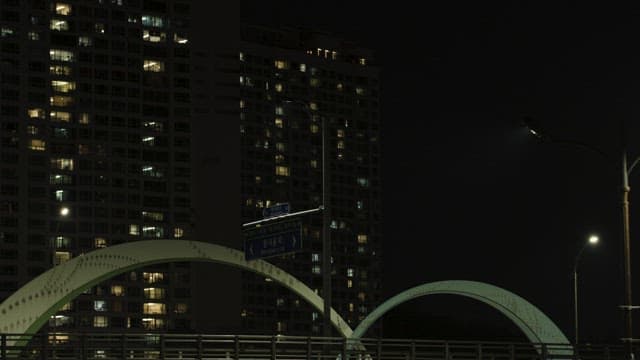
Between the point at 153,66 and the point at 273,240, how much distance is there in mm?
154846

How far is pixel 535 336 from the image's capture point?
5022 centimetres

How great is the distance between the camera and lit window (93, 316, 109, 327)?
583 ft

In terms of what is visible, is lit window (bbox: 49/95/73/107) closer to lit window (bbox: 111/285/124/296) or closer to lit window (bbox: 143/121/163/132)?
lit window (bbox: 143/121/163/132)

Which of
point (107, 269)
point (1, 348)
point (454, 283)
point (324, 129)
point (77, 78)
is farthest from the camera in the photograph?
point (77, 78)

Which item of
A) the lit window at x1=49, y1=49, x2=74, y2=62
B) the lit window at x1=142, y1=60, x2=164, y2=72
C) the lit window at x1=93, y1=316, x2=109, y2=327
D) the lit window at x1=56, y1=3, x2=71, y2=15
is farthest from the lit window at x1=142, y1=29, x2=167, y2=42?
the lit window at x1=93, y1=316, x2=109, y2=327

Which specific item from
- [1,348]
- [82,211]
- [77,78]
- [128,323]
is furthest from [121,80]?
[1,348]

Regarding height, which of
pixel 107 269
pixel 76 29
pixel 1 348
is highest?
pixel 76 29

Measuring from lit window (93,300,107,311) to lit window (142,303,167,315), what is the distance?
628 centimetres

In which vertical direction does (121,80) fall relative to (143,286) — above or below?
above

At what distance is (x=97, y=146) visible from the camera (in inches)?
7338

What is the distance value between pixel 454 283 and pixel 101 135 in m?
141

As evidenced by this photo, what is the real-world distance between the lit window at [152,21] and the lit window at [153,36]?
1107 mm

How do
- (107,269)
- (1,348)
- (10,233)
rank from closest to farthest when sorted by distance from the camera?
(1,348) < (107,269) < (10,233)

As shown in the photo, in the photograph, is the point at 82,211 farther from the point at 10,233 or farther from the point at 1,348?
the point at 1,348
